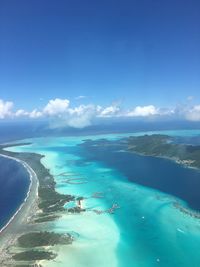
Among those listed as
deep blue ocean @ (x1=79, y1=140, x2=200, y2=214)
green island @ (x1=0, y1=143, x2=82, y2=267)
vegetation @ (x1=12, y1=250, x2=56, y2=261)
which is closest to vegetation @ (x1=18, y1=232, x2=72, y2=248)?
green island @ (x1=0, y1=143, x2=82, y2=267)

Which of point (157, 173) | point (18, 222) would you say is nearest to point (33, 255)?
point (18, 222)

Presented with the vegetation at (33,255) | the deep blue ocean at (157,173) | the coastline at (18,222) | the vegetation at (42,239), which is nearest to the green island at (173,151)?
the deep blue ocean at (157,173)

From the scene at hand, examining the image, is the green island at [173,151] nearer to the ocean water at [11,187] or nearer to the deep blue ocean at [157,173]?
the deep blue ocean at [157,173]

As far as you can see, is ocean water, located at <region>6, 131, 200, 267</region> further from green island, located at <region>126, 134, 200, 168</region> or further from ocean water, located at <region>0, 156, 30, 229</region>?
green island, located at <region>126, 134, 200, 168</region>

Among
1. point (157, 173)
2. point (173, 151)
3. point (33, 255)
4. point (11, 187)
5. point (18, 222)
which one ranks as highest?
point (173, 151)

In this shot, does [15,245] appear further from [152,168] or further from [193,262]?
[152,168]

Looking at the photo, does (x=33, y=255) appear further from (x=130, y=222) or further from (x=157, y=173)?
(x=157, y=173)
